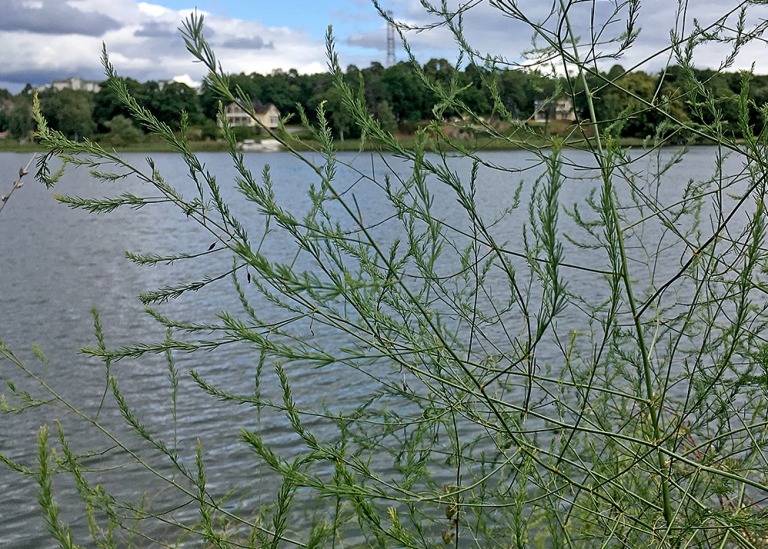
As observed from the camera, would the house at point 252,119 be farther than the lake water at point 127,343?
No

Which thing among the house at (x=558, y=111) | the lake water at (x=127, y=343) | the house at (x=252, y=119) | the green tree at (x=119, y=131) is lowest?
the lake water at (x=127, y=343)

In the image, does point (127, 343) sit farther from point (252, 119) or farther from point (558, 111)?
point (252, 119)

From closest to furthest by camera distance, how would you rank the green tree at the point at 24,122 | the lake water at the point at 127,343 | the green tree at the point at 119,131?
the green tree at the point at 24,122 < the green tree at the point at 119,131 < the lake water at the point at 127,343

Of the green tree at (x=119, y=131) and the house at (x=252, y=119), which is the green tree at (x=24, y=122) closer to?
the green tree at (x=119, y=131)

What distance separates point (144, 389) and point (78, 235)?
1596cm

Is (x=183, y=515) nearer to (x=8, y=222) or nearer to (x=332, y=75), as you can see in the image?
(x=332, y=75)

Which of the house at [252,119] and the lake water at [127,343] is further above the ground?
the house at [252,119]

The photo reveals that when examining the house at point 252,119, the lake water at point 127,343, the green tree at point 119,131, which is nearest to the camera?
the house at point 252,119

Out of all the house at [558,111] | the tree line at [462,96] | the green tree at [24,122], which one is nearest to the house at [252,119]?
the tree line at [462,96]

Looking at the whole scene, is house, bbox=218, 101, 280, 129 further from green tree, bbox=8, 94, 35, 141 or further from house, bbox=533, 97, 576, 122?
house, bbox=533, 97, 576, 122

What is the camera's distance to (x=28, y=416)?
9.18m

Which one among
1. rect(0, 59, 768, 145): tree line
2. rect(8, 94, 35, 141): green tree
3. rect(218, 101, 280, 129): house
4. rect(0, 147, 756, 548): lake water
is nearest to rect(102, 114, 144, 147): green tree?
rect(0, 59, 768, 145): tree line

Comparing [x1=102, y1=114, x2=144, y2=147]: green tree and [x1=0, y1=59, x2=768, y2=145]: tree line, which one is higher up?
[x1=0, y1=59, x2=768, y2=145]: tree line

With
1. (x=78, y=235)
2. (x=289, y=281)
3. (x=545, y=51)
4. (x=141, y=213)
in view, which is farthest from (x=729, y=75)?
(x=141, y=213)
